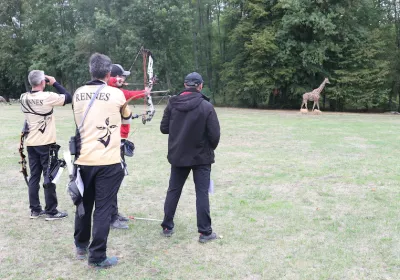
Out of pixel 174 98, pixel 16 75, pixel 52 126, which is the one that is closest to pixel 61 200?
pixel 52 126

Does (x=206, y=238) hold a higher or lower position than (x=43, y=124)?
lower

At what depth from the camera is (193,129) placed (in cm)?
452

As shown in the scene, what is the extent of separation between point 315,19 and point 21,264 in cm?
2756

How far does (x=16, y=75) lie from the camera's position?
42.6 m

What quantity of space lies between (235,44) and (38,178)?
102 feet

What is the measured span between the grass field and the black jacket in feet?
3.23

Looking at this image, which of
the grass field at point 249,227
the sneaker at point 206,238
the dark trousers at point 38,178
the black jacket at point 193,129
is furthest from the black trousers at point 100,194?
the dark trousers at point 38,178

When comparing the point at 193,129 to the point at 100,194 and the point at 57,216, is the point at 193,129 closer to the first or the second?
the point at 100,194

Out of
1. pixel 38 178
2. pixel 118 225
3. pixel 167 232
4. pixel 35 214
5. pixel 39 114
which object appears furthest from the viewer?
pixel 35 214

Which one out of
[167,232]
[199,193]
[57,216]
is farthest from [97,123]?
[57,216]

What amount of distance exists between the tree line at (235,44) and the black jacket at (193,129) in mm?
25446

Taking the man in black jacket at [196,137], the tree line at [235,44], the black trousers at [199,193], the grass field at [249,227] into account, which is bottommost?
the grass field at [249,227]

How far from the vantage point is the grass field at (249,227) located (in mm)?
3896

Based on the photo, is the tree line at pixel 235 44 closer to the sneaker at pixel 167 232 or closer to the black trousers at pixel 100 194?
the sneaker at pixel 167 232
